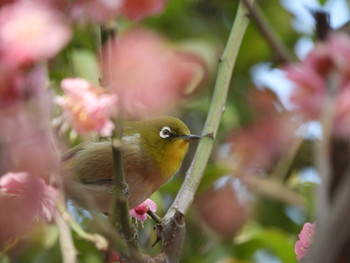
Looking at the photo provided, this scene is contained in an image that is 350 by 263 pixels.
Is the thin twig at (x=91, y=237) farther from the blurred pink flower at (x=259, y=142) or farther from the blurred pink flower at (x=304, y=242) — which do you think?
the blurred pink flower at (x=259, y=142)

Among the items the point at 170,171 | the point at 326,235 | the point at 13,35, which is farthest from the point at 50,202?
the point at 170,171

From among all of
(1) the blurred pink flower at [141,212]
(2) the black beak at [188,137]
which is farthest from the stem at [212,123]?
(2) the black beak at [188,137]

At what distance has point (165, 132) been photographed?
2135 millimetres

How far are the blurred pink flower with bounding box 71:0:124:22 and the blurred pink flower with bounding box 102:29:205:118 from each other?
45 millimetres

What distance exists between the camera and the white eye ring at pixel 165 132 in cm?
212

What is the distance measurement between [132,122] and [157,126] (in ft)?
0.31

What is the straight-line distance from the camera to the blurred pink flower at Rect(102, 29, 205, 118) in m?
0.94

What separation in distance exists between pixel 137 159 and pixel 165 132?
0.15 metres

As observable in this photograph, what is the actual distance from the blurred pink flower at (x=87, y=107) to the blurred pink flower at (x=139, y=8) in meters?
0.16

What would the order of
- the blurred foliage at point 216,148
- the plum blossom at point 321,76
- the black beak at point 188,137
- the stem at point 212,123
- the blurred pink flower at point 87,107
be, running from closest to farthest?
1. the plum blossom at point 321,76
2. the blurred pink flower at point 87,107
3. the stem at point 212,123
4. the black beak at point 188,137
5. the blurred foliage at point 216,148

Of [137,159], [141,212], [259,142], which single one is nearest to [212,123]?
[141,212]

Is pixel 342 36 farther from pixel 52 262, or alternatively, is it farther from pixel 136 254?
pixel 52 262

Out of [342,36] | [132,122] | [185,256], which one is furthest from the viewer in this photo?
[185,256]

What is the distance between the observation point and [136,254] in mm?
1078
